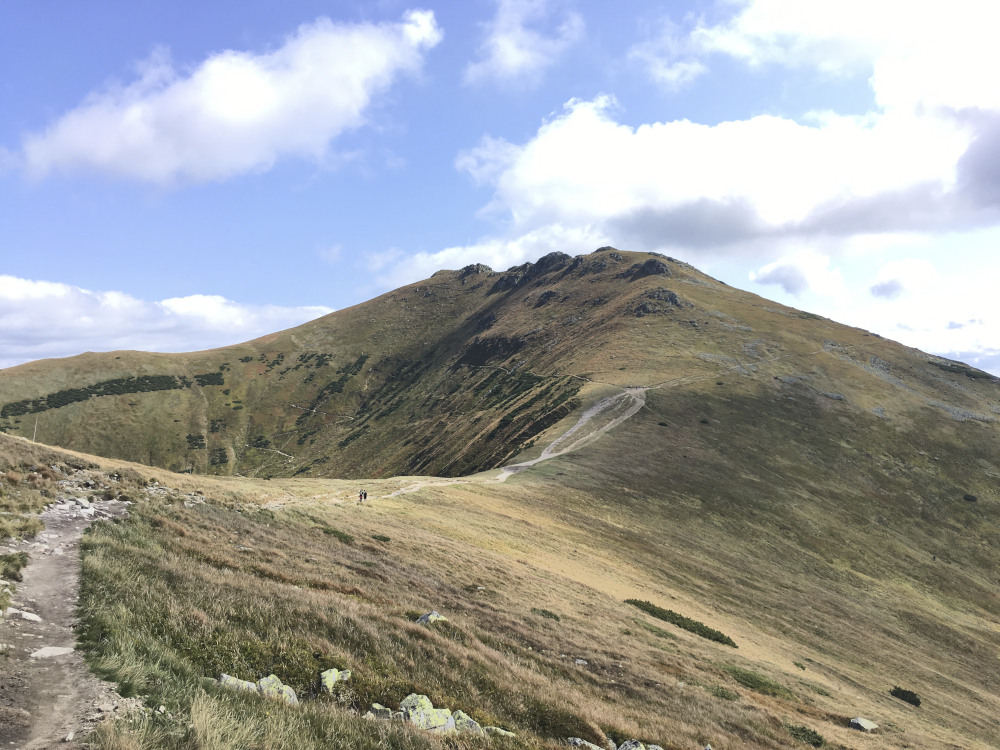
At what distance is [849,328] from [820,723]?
170m

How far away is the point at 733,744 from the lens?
14.4 m

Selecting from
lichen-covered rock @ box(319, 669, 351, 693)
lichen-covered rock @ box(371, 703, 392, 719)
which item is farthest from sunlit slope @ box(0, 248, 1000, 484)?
lichen-covered rock @ box(371, 703, 392, 719)

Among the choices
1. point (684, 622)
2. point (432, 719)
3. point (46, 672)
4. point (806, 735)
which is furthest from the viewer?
point (684, 622)

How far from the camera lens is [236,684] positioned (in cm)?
907

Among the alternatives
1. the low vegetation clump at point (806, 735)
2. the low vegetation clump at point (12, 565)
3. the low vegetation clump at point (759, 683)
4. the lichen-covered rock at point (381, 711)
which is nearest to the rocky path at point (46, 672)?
the low vegetation clump at point (12, 565)

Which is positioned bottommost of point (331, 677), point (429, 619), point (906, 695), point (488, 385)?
point (906, 695)

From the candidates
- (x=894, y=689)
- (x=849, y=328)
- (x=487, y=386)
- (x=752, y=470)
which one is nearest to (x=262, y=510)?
(x=894, y=689)

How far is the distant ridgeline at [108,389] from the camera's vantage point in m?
146

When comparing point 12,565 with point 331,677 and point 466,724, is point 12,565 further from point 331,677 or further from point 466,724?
point 466,724

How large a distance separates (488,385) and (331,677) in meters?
134

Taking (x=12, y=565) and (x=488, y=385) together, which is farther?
(x=488, y=385)

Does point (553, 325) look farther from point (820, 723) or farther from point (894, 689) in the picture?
point (820, 723)

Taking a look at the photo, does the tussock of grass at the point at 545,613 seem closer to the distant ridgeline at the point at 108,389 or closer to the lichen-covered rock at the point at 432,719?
the lichen-covered rock at the point at 432,719

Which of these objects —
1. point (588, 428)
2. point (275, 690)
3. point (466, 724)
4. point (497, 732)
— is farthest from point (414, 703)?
point (588, 428)
